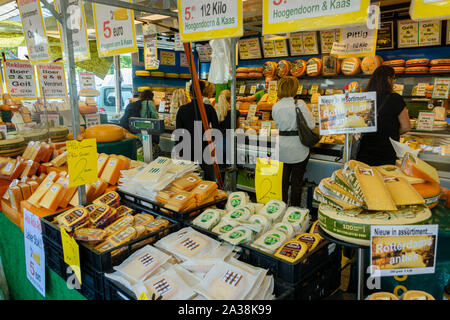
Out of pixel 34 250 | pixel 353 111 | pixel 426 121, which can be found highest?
pixel 353 111

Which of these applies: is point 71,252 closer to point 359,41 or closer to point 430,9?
point 430,9

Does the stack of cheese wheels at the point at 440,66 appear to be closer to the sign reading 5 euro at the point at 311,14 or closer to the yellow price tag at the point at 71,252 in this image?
the sign reading 5 euro at the point at 311,14

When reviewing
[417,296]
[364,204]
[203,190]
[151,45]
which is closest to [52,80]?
[151,45]

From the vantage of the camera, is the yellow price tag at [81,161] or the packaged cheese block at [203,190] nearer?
the yellow price tag at [81,161]

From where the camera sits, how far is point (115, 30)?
2.63 metres

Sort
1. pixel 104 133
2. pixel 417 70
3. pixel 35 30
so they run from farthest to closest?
pixel 417 70 → pixel 104 133 → pixel 35 30

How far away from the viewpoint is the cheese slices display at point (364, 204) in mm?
1155

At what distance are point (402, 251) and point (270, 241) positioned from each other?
23.2 inches

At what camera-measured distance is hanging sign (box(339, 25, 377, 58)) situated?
3785mm

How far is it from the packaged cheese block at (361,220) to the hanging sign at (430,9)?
76 centimetres

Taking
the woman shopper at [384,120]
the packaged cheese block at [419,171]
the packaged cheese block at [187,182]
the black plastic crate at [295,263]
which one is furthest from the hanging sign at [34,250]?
the woman shopper at [384,120]

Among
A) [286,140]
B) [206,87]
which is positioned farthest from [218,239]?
[206,87]

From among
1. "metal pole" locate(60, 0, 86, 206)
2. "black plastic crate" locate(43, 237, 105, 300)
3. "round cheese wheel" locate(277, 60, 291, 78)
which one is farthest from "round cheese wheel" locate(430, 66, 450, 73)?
"black plastic crate" locate(43, 237, 105, 300)

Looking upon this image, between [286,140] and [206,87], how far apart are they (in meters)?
1.17
